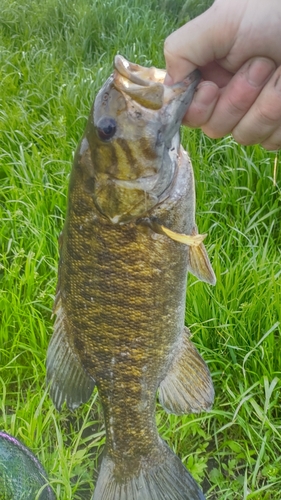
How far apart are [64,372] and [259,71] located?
113cm

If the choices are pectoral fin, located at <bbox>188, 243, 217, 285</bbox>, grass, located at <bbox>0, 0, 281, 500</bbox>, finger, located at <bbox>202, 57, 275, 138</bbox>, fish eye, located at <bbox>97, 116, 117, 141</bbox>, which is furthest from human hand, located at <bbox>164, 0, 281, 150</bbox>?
grass, located at <bbox>0, 0, 281, 500</bbox>

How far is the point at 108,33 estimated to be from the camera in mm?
6242

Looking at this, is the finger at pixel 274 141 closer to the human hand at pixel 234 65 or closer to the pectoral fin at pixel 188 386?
the human hand at pixel 234 65

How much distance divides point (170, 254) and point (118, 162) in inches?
12.9

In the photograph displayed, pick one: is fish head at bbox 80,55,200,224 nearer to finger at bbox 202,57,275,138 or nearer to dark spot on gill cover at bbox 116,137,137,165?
dark spot on gill cover at bbox 116,137,137,165

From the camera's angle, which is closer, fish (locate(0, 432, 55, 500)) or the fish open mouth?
the fish open mouth

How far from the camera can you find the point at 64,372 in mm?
1789

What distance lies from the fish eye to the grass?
4.78 feet

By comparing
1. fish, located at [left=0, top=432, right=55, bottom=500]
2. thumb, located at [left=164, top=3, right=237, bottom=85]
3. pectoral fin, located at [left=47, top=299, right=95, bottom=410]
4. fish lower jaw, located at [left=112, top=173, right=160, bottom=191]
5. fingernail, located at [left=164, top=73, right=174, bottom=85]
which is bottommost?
fish, located at [left=0, top=432, right=55, bottom=500]

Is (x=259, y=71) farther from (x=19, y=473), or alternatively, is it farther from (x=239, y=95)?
(x=19, y=473)

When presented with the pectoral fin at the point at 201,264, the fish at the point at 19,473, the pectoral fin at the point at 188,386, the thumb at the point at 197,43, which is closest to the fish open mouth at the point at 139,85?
the thumb at the point at 197,43

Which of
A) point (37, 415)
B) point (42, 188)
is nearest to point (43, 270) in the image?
point (42, 188)

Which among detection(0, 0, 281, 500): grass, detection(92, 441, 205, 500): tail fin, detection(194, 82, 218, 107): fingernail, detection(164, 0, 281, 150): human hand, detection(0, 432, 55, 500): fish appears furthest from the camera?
detection(0, 0, 281, 500): grass

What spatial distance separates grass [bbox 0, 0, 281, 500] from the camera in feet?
8.45
